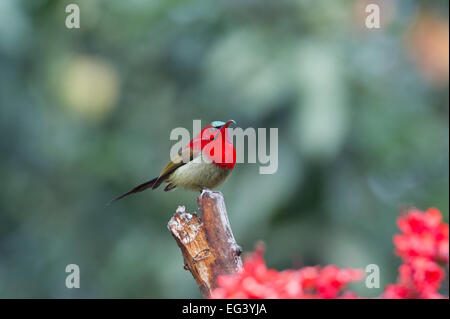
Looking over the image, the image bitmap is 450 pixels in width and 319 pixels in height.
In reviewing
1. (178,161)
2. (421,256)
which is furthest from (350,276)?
(178,161)

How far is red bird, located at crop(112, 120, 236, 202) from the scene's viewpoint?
17.6 feet

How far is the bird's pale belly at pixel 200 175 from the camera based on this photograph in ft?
18.0

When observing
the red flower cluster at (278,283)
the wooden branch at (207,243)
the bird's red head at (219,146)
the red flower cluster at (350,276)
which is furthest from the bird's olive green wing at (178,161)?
the red flower cluster at (278,283)

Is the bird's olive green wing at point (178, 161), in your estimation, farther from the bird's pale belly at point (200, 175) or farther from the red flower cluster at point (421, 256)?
the red flower cluster at point (421, 256)

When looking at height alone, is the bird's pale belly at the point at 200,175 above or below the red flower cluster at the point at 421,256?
above

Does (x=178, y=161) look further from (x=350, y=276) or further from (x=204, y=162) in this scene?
(x=350, y=276)

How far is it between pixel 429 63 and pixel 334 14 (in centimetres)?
162

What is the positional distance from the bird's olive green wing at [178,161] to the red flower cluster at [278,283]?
2619mm

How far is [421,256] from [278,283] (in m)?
1.07

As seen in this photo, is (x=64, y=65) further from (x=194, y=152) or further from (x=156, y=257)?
(x=194, y=152)

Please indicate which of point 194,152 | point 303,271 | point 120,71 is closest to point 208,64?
point 120,71

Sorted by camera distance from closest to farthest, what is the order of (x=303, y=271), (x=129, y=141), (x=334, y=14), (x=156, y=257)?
(x=303, y=271) < (x=334, y=14) < (x=156, y=257) < (x=129, y=141)

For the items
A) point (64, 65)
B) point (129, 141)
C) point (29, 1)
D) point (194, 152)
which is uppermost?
point (29, 1)

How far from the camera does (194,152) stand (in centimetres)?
568
